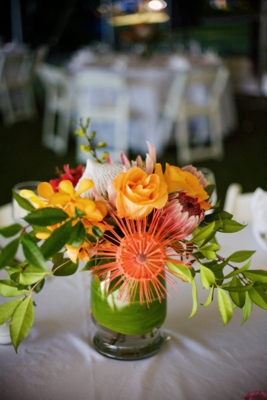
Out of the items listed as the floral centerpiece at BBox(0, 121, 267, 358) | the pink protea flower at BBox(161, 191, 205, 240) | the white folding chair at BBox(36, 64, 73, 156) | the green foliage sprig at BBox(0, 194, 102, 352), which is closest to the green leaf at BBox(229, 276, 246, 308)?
the floral centerpiece at BBox(0, 121, 267, 358)

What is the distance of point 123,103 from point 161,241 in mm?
3682

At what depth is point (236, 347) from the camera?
30.6 inches

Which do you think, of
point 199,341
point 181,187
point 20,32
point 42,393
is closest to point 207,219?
point 181,187

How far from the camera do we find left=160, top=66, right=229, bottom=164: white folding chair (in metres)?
3.99

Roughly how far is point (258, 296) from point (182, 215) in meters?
0.18

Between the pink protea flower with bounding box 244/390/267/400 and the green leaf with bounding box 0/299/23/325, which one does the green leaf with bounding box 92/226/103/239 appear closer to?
the green leaf with bounding box 0/299/23/325

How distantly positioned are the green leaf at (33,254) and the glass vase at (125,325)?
0.67 feet

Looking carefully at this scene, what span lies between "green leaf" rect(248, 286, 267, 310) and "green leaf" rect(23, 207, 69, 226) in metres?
0.32

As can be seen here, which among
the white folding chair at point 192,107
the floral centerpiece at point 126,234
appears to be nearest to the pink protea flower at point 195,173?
the floral centerpiece at point 126,234

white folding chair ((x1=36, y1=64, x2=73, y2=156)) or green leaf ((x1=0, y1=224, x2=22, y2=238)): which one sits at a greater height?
green leaf ((x1=0, y1=224, x2=22, y2=238))

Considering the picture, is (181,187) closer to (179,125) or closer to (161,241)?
(161,241)

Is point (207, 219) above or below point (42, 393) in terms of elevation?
above

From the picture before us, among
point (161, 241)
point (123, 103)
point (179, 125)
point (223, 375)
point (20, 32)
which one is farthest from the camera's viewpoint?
point (20, 32)

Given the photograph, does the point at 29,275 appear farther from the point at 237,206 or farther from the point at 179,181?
the point at 237,206
